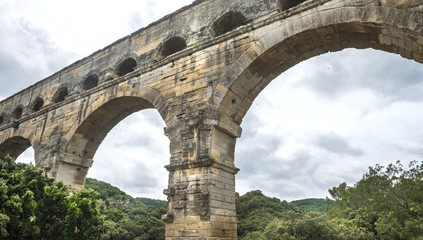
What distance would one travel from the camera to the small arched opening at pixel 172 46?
8.60 m

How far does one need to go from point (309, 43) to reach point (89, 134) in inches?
285

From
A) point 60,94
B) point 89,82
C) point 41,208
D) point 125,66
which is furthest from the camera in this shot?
point 60,94

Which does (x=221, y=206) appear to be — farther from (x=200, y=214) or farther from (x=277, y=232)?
(x=277, y=232)

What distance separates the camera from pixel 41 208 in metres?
7.23

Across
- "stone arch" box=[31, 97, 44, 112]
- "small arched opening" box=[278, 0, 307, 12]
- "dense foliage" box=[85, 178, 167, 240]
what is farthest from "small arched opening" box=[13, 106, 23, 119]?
"small arched opening" box=[278, 0, 307, 12]

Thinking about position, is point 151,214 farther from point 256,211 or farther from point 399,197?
point 399,197

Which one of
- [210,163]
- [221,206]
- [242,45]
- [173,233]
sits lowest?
[173,233]

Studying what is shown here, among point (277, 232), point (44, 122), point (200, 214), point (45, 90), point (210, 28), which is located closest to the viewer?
point (200, 214)

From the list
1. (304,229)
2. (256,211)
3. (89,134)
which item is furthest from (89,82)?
(256,211)

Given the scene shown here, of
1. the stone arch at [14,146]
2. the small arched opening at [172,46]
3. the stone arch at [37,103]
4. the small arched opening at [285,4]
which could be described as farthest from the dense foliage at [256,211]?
the small arched opening at [285,4]

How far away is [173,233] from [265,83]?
3.81 m

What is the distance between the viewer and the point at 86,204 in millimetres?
7871

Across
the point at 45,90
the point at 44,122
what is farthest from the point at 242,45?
the point at 45,90

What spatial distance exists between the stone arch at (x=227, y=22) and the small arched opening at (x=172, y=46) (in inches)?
48.9
